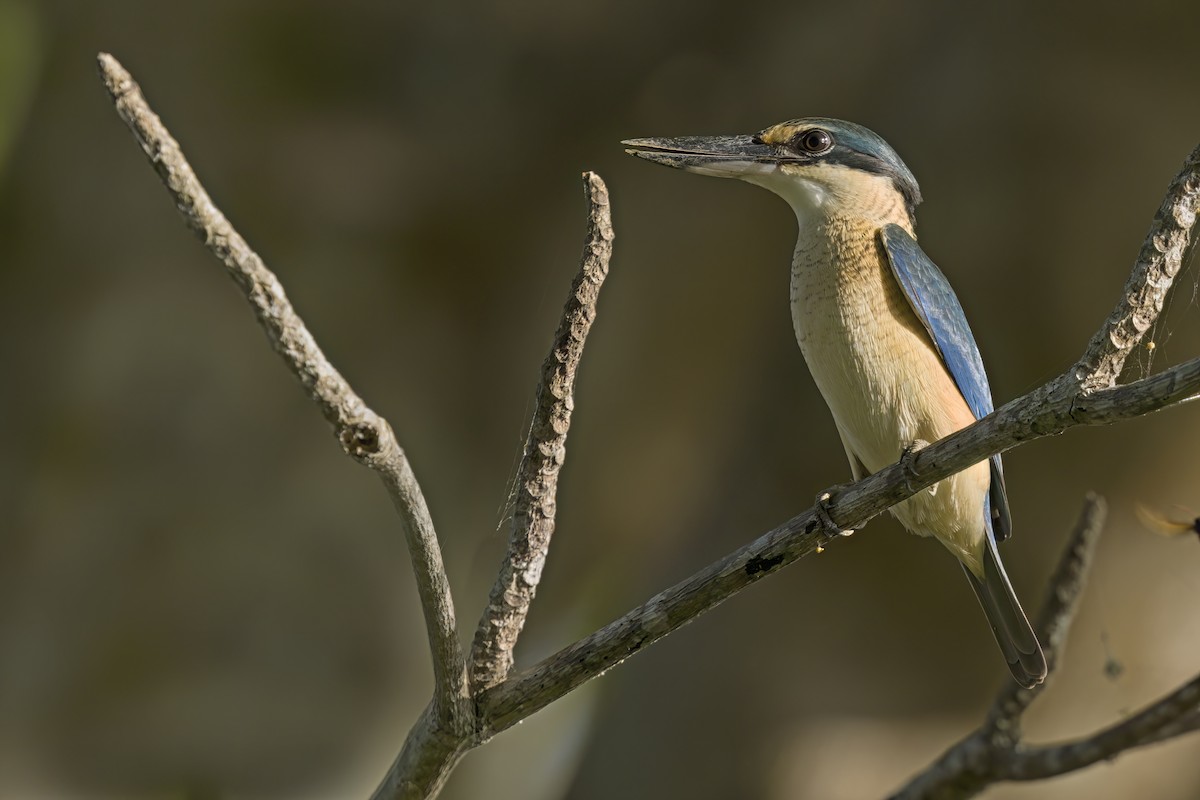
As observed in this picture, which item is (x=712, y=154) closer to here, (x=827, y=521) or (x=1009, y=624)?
(x=827, y=521)

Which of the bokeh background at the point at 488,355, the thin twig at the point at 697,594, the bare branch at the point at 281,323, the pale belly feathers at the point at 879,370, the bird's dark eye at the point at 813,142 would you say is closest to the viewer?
the bare branch at the point at 281,323

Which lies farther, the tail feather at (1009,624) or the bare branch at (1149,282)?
the tail feather at (1009,624)

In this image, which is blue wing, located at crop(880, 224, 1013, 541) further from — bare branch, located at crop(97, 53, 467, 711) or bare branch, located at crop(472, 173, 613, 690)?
bare branch, located at crop(97, 53, 467, 711)

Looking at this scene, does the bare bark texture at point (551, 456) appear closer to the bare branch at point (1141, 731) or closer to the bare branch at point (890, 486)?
the bare branch at point (890, 486)

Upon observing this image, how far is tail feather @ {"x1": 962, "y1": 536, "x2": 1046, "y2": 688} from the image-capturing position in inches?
83.9

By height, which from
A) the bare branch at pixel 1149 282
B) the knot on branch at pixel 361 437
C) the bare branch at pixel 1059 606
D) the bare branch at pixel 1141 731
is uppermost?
the knot on branch at pixel 361 437

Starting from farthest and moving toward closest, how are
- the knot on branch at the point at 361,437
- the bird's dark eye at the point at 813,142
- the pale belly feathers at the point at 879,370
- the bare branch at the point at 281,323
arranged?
the bird's dark eye at the point at 813,142 < the pale belly feathers at the point at 879,370 < the knot on branch at the point at 361,437 < the bare branch at the point at 281,323

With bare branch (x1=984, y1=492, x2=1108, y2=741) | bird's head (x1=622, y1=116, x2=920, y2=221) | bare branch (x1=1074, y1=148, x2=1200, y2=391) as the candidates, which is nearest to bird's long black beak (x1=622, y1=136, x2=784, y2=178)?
bird's head (x1=622, y1=116, x2=920, y2=221)

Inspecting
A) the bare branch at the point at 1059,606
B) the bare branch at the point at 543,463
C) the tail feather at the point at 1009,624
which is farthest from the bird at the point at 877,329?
the bare branch at the point at 543,463

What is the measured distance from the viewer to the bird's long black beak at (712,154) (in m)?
2.22

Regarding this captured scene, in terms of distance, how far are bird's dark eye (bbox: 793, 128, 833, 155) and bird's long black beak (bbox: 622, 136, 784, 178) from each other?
0.06m

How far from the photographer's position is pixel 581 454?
3.73 m

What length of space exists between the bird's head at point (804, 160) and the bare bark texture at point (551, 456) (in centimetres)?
82

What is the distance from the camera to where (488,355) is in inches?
141
